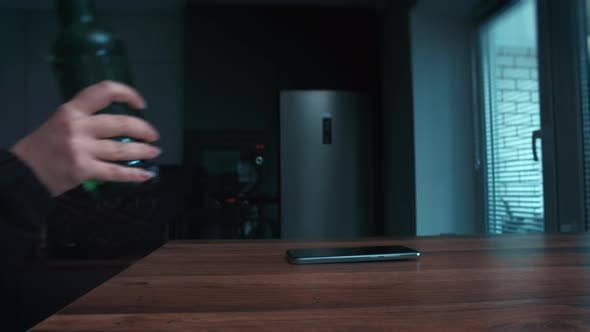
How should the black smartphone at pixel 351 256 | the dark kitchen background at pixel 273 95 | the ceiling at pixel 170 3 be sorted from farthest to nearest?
the ceiling at pixel 170 3 < the dark kitchen background at pixel 273 95 < the black smartphone at pixel 351 256

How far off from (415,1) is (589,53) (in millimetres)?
1074

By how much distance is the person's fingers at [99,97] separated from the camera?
40 cm

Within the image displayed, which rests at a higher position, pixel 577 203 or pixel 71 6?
pixel 71 6

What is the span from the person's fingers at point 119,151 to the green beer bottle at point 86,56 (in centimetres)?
3

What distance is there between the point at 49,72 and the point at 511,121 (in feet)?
9.89

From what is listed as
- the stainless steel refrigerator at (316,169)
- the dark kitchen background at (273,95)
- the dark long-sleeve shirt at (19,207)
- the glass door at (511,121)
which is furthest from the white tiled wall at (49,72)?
the dark long-sleeve shirt at (19,207)

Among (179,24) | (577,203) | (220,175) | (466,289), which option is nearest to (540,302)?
(466,289)

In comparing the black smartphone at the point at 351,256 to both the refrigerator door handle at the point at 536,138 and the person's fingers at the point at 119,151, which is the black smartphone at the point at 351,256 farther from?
the refrigerator door handle at the point at 536,138

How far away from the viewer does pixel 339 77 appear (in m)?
3.21

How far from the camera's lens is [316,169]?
118 inches

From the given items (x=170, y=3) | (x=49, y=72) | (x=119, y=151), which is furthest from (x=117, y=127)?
(x=49, y=72)

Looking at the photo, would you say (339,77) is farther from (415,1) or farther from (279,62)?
(415,1)

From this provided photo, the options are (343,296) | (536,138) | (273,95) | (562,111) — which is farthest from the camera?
(273,95)

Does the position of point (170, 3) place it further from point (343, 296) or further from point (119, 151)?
point (343, 296)
